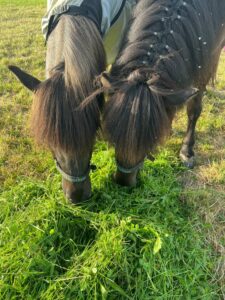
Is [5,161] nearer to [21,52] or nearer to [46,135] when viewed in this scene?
[46,135]

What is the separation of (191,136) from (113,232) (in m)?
1.71

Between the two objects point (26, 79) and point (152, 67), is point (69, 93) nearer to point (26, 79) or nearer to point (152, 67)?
point (26, 79)

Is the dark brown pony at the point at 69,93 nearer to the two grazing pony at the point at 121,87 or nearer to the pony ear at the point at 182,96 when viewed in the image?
the two grazing pony at the point at 121,87

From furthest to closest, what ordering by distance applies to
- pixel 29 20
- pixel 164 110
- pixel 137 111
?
pixel 29 20 < pixel 164 110 < pixel 137 111

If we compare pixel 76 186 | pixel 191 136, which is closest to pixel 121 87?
pixel 76 186

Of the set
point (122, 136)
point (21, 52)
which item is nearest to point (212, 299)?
point (122, 136)

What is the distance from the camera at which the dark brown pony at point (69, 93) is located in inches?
74.2

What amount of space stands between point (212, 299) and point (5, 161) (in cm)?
233

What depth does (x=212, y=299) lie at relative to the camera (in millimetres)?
2330

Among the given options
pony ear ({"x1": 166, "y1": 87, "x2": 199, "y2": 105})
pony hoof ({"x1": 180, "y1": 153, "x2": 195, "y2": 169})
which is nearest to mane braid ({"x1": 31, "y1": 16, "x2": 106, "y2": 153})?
pony ear ({"x1": 166, "y1": 87, "x2": 199, "y2": 105})

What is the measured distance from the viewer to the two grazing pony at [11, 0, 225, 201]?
1.88 meters

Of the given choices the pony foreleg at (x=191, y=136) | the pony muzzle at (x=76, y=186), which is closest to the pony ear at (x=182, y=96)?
the pony muzzle at (x=76, y=186)

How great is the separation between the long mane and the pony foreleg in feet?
2.83

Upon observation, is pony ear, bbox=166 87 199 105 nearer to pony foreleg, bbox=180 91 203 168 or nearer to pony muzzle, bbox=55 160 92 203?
pony muzzle, bbox=55 160 92 203
